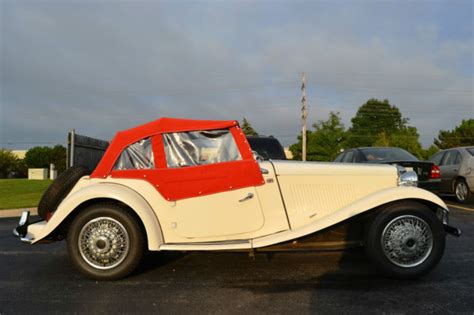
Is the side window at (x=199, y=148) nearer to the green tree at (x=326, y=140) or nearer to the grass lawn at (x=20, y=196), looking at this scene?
the grass lawn at (x=20, y=196)

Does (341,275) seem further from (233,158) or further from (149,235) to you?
(149,235)

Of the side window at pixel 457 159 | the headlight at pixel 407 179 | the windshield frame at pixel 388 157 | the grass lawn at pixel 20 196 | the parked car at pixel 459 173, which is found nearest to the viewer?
the headlight at pixel 407 179

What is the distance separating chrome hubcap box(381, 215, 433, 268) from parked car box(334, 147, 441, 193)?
15.7ft

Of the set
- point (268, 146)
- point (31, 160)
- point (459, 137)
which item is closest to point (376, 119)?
point (459, 137)

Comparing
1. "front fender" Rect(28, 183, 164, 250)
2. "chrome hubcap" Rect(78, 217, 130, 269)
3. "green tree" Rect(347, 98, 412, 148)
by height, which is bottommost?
"chrome hubcap" Rect(78, 217, 130, 269)

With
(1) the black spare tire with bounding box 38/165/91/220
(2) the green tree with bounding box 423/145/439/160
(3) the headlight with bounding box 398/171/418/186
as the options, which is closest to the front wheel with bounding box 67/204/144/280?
(1) the black spare tire with bounding box 38/165/91/220

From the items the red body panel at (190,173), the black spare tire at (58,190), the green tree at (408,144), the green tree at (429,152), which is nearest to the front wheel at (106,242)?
the red body panel at (190,173)

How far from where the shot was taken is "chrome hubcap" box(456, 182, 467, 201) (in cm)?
1033

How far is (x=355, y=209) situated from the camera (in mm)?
3936

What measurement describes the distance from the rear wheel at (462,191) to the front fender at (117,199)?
29.9 feet

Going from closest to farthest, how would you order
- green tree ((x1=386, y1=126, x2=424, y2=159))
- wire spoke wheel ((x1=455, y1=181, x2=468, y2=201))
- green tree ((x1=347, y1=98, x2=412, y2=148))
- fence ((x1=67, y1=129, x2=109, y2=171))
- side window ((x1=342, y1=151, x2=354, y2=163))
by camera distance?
fence ((x1=67, y1=129, x2=109, y2=171)), side window ((x1=342, y1=151, x2=354, y2=163)), wire spoke wheel ((x1=455, y1=181, x2=468, y2=201)), green tree ((x1=386, y1=126, x2=424, y2=159)), green tree ((x1=347, y1=98, x2=412, y2=148))

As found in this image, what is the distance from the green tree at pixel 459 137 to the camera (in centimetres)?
5728

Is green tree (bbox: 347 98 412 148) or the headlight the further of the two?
green tree (bbox: 347 98 412 148)

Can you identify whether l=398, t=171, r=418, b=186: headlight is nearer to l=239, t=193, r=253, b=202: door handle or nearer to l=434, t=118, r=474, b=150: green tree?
l=239, t=193, r=253, b=202: door handle
